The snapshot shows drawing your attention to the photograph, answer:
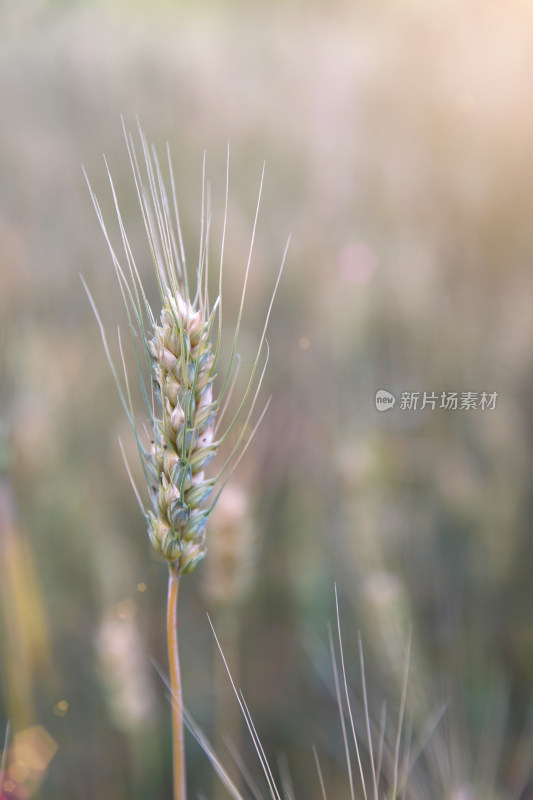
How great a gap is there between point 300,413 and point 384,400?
0.19 m

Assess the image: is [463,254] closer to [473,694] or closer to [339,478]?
[339,478]

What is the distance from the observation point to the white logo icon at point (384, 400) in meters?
1.21

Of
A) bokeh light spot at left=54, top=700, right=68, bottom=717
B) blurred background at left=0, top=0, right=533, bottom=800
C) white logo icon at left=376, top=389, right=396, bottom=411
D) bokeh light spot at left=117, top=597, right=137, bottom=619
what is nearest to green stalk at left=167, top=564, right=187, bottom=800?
blurred background at left=0, top=0, right=533, bottom=800

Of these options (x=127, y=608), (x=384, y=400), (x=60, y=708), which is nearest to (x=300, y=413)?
(x=384, y=400)

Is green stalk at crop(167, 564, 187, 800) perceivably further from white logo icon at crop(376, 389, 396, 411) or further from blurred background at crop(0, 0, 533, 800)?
white logo icon at crop(376, 389, 396, 411)

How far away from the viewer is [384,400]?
1221mm

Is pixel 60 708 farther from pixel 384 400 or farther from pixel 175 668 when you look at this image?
pixel 384 400

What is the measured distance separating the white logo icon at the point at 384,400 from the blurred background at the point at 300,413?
0.02m

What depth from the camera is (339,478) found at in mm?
1039

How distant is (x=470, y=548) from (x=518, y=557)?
0.09 meters

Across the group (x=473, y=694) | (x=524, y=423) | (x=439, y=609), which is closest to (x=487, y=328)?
(x=524, y=423)

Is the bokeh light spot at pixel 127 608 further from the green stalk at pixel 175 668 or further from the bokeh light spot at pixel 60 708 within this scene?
the green stalk at pixel 175 668

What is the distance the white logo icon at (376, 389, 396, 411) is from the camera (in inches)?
47.6

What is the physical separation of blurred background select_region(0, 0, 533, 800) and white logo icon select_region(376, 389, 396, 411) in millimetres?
25
